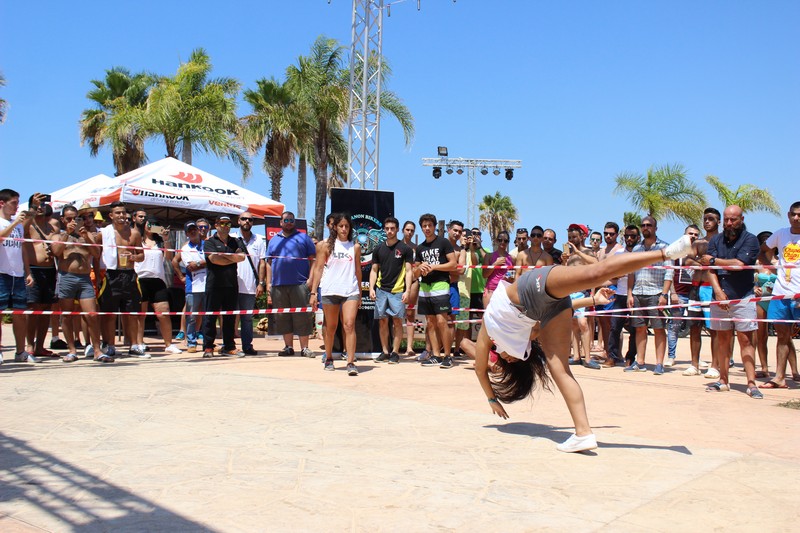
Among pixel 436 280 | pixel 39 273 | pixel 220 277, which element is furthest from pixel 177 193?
pixel 436 280

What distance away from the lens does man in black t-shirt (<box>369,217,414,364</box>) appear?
10.7 meters

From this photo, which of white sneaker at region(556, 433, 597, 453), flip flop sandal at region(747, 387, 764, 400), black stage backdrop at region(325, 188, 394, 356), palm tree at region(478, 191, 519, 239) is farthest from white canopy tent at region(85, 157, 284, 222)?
palm tree at region(478, 191, 519, 239)

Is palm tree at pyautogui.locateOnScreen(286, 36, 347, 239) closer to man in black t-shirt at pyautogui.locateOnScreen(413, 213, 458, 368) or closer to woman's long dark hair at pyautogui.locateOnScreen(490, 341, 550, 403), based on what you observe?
man in black t-shirt at pyautogui.locateOnScreen(413, 213, 458, 368)

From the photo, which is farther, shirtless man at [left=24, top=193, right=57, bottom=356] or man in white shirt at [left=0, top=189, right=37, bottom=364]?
shirtless man at [left=24, top=193, right=57, bottom=356]

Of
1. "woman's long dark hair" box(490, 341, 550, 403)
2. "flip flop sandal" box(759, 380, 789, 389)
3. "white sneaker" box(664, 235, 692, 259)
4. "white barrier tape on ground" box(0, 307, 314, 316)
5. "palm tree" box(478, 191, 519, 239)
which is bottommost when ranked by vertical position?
"flip flop sandal" box(759, 380, 789, 389)

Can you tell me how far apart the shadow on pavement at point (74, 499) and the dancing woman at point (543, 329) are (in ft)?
8.72

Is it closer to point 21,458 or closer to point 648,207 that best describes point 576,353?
point 21,458

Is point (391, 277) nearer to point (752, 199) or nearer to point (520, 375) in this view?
point (520, 375)

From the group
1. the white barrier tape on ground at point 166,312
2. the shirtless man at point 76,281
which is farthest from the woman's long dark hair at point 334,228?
the shirtless man at point 76,281

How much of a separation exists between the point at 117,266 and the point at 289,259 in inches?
97.6

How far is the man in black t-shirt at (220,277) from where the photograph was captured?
1077 centimetres

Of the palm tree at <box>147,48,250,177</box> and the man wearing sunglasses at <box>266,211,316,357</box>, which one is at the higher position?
the palm tree at <box>147,48,250,177</box>

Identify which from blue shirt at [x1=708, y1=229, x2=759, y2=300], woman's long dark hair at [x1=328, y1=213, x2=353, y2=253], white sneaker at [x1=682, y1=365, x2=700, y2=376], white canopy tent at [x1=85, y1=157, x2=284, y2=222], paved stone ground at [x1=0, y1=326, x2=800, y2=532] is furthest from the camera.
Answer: white canopy tent at [x1=85, y1=157, x2=284, y2=222]

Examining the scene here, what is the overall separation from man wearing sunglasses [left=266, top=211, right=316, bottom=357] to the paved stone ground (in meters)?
3.31
